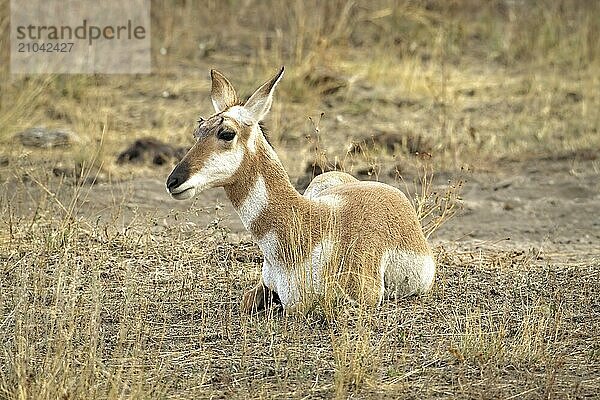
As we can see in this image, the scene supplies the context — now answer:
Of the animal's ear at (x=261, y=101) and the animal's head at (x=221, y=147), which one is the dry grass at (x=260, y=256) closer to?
the animal's head at (x=221, y=147)

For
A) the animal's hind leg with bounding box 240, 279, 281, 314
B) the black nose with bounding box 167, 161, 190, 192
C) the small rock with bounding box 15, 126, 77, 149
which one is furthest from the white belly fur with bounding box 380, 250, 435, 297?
the small rock with bounding box 15, 126, 77, 149

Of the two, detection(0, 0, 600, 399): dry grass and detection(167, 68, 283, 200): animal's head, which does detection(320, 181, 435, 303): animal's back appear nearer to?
detection(0, 0, 600, 399): dry grass

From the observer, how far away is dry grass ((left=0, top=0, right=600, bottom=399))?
5785mm

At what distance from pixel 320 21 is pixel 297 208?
7.61 m

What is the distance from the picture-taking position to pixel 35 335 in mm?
6203

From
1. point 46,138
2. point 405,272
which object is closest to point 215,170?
point 405,272

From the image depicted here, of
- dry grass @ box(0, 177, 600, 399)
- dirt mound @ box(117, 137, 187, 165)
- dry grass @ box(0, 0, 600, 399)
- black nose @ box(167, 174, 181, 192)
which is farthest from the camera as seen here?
dirt mound @ box(117, 137, 187, 165)

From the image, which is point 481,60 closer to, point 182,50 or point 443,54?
point 443,54

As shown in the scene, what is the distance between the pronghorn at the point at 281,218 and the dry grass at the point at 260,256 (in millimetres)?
196

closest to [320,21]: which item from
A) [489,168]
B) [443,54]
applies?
[443,54]

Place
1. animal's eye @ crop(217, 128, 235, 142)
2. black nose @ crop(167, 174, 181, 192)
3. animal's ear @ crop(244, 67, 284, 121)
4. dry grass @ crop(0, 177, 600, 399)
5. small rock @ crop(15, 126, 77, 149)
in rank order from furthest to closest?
small rock @ crop(15, 126, 77, 149), animal's ear @ crop(244, 67, 284, 121), animal's eye @ crop(217, 128, 235, 142), black nose @ crop(167, 174, 181, 192), dry grass @ crop(0, 177, 600, 399)

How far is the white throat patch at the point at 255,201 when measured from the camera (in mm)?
6441

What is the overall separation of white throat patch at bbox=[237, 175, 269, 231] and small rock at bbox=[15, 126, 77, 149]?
5.31 metres

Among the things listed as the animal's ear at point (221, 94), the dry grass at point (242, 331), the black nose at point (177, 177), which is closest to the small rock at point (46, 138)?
the dry grass at point (242, 331)
